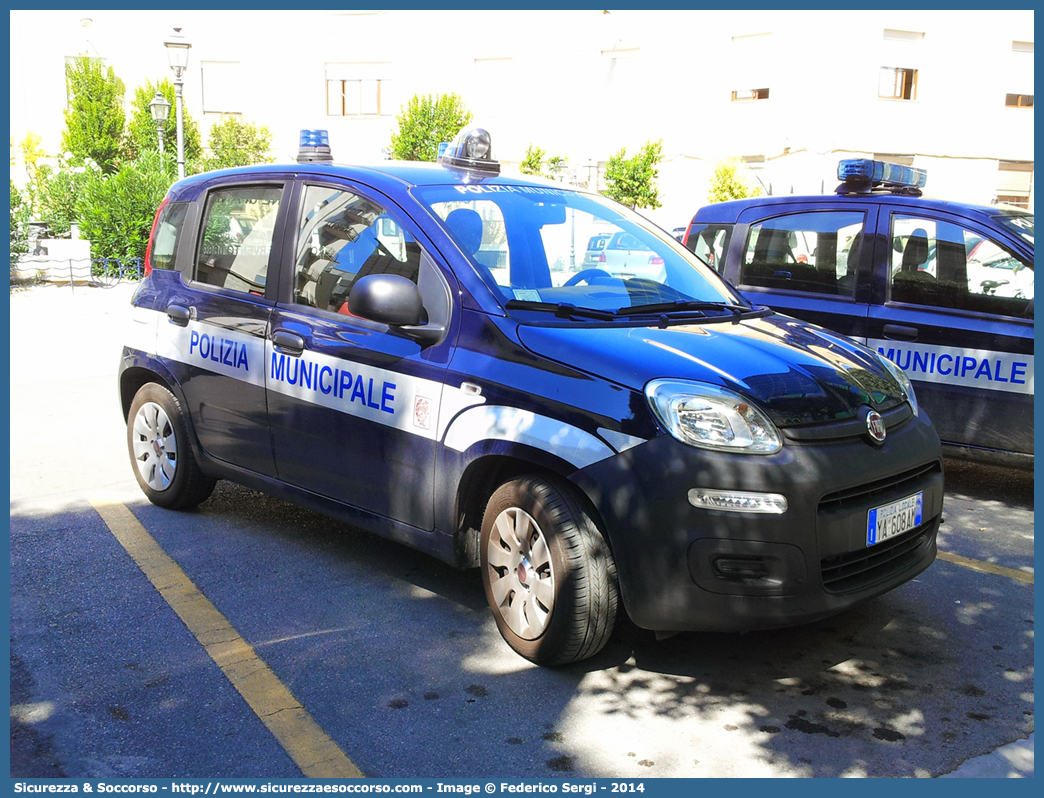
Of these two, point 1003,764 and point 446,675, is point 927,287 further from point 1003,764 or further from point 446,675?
point 446,675

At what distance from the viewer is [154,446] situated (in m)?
5.30

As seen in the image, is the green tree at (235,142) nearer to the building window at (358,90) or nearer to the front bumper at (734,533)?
the building window at (358,90)

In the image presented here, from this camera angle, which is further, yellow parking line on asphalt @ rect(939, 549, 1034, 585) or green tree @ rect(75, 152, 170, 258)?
green tree @ rect(75, 152, 170, 258)

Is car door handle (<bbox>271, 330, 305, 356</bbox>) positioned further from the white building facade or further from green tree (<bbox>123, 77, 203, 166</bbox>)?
green tree (<bbox>123, 77, 203, 166</bbox>)

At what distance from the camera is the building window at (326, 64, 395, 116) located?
118 feet

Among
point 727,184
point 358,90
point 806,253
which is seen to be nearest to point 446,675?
point 806,253

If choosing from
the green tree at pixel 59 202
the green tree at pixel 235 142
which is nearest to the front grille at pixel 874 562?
the green tree at pixel 59 202

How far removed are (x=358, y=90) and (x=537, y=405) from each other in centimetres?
3510

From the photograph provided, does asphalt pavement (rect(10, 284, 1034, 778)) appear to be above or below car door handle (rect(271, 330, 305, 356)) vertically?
below

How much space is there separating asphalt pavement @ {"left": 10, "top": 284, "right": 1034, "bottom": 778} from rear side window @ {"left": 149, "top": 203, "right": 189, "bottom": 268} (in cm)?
138

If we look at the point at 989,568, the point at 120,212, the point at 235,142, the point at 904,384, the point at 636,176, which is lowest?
the point at 989,568

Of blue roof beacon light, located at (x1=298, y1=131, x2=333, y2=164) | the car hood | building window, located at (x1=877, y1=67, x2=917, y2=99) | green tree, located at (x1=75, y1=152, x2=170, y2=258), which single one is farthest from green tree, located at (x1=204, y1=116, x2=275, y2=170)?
the car hood

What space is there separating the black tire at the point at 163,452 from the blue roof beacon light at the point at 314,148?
1401 millimetres

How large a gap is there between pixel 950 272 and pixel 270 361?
3.82 m
